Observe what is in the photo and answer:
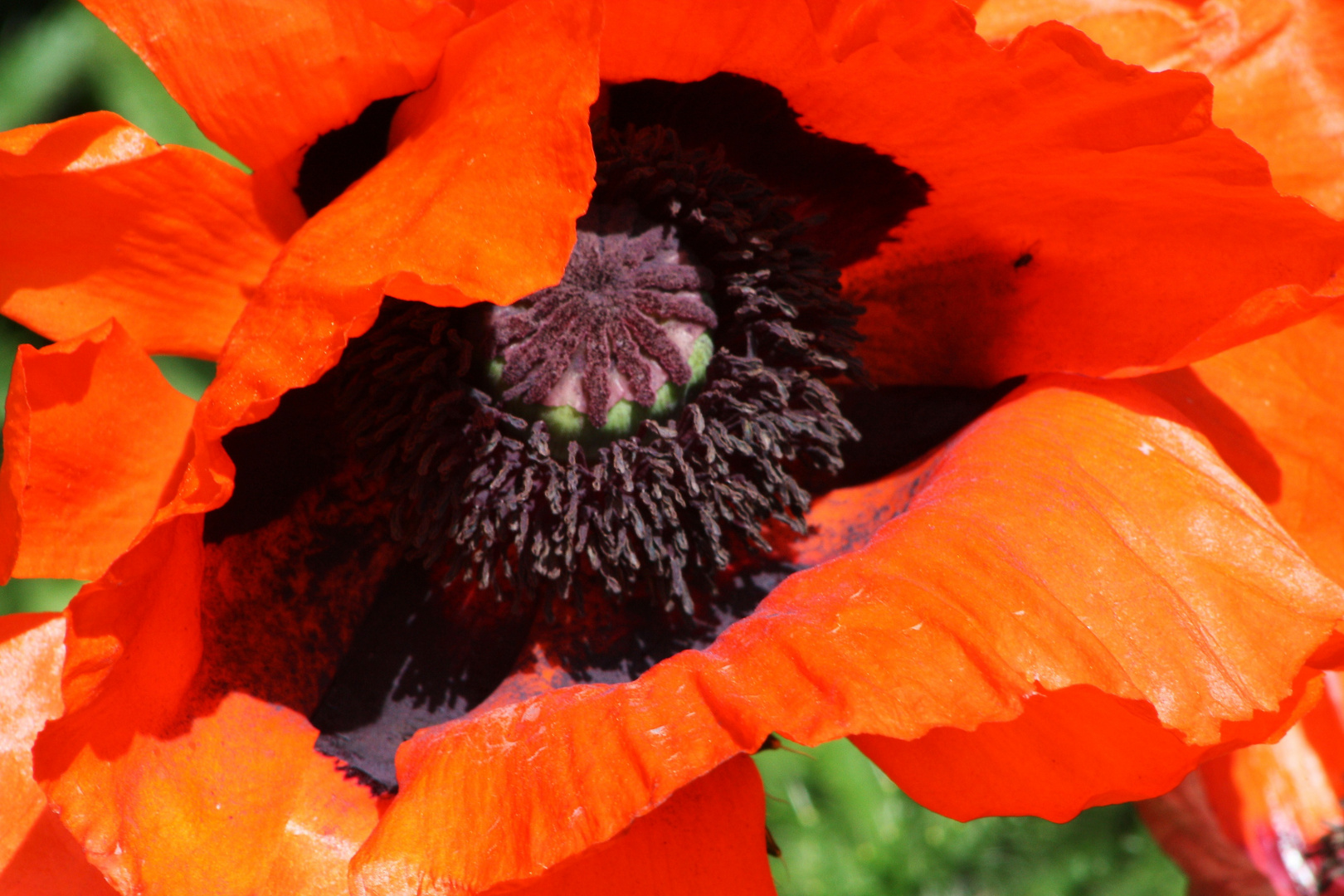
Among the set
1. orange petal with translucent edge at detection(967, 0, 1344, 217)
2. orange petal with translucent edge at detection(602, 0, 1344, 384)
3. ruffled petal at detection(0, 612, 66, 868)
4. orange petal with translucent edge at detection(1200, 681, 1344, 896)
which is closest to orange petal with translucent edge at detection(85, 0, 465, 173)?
orange petal with translucent edge at detection(602, 0, 1344, 384)

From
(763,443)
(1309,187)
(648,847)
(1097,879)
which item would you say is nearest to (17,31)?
(763,443)

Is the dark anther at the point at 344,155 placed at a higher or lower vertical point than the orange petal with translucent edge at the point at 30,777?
higher

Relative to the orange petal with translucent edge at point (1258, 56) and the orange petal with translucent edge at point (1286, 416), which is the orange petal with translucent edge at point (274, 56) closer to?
the orange petal with translucent edge at point (1258, 56)

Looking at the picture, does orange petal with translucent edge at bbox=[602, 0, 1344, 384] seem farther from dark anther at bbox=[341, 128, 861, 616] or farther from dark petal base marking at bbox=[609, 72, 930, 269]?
dark anther at bbox=[341, 128, 861, 616]

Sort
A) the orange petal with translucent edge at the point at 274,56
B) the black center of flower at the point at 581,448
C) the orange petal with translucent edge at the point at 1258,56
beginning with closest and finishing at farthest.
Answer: the orange petal with translucent edge at the point at 274,56
the black center of flower at the point at 581,448
the orange petal with translucent edge at the point at 1258,56

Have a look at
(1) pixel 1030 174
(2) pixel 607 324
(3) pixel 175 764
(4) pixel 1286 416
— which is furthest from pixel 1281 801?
(3) pixel 175 764

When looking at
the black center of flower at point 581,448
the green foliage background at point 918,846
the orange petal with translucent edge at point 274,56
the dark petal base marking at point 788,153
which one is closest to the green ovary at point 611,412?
the black center of flower at point 581,448

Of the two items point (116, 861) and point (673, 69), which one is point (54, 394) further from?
point (673, 69)
